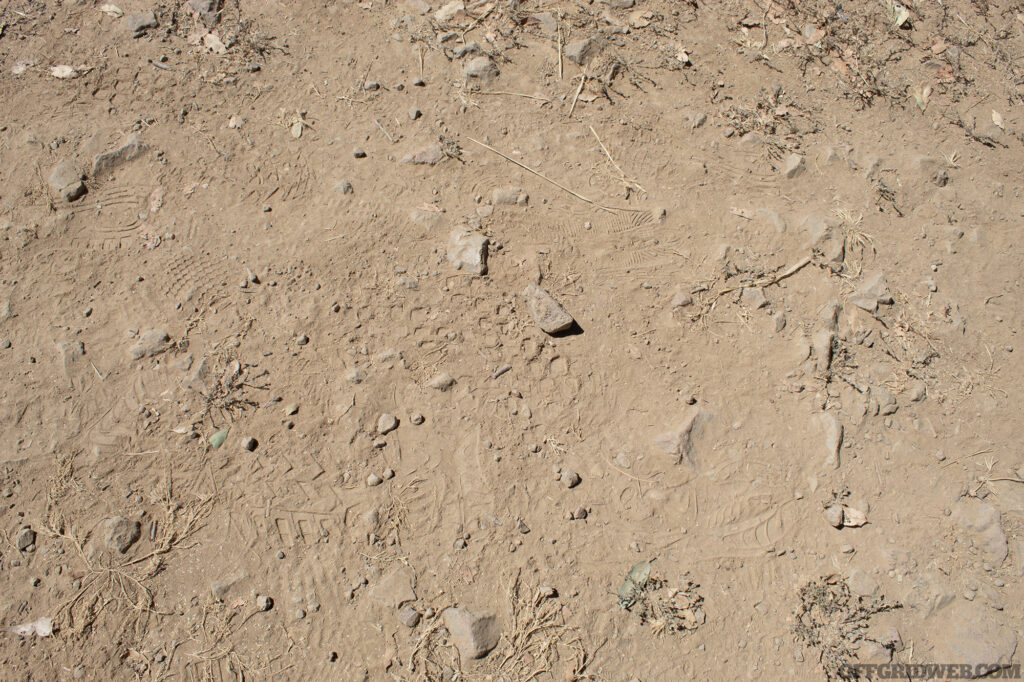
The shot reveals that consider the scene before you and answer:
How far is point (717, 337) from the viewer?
11.0 ft

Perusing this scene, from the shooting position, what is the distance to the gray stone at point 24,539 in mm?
2801

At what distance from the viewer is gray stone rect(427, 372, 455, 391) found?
10.2 ft

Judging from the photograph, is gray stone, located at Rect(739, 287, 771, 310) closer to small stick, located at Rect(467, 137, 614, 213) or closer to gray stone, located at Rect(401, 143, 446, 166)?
small stick, located at Rect(467, 137, 614, 213)

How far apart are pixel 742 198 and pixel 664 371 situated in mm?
1254

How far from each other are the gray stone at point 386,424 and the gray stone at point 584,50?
264 cm

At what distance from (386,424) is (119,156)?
2.31m

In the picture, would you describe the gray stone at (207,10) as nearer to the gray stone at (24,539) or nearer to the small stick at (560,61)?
the small stick at (560,61)

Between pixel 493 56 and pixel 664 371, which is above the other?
pixel 493 56

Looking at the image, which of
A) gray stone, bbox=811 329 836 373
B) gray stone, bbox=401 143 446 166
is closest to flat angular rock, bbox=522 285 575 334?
gray stone, bbox=401 143 446 166

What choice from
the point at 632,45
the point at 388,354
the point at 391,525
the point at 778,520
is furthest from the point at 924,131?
the point at 391,525

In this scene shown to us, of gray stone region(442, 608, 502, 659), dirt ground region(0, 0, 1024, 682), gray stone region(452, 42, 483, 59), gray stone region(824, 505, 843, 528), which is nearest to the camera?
gray stone region(442, 608, 502, 659)

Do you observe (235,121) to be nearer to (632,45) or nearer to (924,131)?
(632,45)

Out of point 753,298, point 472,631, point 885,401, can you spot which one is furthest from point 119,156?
point 885,401

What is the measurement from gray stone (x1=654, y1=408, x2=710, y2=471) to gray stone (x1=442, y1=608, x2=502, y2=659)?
113 cm
